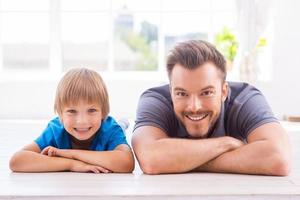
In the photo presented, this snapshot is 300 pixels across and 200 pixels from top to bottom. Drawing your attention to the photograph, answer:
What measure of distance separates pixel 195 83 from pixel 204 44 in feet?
0.77

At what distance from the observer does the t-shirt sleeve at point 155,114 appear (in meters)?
2.12

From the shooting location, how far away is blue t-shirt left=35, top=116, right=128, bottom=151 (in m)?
2.13

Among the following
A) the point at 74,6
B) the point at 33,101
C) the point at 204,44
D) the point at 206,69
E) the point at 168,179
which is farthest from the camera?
the point at 74,6

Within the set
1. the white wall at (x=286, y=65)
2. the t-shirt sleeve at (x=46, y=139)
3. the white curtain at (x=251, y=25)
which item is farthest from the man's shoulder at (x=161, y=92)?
the white wall at (x=286, y=65)

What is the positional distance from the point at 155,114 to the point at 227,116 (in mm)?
299

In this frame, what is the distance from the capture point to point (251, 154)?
1893 mm

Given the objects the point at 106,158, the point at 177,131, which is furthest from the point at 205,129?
the point at 106,158

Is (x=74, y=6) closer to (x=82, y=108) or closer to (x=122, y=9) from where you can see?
(x=122, y=9)

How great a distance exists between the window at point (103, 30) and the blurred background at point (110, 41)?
1 cm

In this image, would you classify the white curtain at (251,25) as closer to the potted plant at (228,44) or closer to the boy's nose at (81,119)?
the potted plant at (228,44)

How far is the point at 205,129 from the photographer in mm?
2055

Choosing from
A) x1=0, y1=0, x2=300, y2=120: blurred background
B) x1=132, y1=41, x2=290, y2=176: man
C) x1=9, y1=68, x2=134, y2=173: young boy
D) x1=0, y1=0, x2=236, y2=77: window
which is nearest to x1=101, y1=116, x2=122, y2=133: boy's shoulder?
x1=9, y1=68, x2=134, y2=173: young boy

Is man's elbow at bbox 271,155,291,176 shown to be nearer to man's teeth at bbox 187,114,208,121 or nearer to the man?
the man

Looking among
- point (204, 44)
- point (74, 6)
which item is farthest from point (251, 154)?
point (74, 6)
